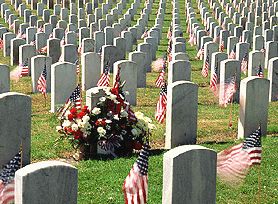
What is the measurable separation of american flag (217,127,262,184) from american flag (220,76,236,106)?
7.07 metres

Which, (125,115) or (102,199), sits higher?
(125,115)

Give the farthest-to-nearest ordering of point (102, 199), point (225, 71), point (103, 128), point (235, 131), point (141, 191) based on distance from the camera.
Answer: point (225, 71), point (235, 131), point (103, 128), point (102, 199), point (141, 191)

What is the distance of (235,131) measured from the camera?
1377 cm

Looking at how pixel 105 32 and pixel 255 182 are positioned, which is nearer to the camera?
pixel 255 182

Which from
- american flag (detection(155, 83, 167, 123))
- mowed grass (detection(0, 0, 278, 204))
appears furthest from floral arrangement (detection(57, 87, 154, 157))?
american flag (detection(155, 83, 167, 123))

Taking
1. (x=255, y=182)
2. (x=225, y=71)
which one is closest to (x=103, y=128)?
(x=255, y=182)

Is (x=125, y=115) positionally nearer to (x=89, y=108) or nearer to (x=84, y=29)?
(x=89, y=108)

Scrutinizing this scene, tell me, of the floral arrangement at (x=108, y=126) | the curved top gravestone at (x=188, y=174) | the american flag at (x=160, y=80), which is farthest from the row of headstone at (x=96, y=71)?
the curved top gravestone at (x=188, y=174)

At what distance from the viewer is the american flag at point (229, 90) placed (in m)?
16.3

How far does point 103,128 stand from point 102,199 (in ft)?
7.07

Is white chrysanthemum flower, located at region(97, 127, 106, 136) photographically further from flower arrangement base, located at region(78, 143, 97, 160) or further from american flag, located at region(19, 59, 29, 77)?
american flag, located at region(19, 59, 29, 77)

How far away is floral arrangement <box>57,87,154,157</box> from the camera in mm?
11203

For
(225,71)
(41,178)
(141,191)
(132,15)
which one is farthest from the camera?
(132,15)

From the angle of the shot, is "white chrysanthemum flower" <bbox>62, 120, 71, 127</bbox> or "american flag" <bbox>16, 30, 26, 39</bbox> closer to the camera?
"white chrysanthemum flower" <bbox>62, 120, 71, 127</bbox>
